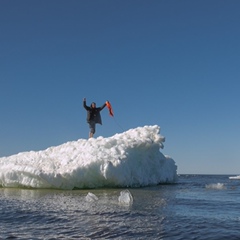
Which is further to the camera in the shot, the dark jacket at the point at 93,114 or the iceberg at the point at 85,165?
the dark jacket at the point at 93,114

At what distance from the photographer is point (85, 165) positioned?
17062 millimetres

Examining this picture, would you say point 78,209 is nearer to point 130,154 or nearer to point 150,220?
point 150,220

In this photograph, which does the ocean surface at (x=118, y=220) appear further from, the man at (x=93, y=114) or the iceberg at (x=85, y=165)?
the man at (x=93, y=114)

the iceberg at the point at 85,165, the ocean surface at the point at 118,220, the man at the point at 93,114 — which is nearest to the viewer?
the ocean surface at the point at 118,220

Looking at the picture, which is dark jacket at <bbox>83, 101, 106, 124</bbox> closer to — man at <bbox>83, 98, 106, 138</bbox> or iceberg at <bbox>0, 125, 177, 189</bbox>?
man at <bbox>83, 98, 106, 138</bbox>

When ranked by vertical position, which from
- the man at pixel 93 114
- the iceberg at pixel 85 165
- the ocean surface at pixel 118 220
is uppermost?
the man at pixel 93 114

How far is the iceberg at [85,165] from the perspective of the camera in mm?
17047

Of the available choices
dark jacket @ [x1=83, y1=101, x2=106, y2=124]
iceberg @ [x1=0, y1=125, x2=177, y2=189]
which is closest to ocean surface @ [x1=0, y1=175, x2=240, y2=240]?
iceberg @ [x1=0, y1=125, x2=177, y2=189]

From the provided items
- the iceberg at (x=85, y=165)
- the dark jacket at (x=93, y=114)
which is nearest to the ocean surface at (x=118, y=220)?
the iceberg at (x=85, y=165)

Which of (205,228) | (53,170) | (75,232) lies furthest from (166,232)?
(53,170)

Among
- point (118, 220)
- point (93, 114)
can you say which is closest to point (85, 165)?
point (93, 114)

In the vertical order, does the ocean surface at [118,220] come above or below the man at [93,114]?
below

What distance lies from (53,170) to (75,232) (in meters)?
10.1

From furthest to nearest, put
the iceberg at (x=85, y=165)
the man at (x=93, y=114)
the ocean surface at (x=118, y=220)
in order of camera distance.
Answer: the man at (x=93, y=114)
the iceberg at (x=85, y=165)
the ocean surface at (x=118, y=220)
